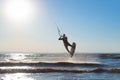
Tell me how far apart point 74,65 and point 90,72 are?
34.9ft

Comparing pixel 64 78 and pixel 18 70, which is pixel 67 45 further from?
pixel 64 78

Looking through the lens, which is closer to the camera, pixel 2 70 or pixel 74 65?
pixel 2 70

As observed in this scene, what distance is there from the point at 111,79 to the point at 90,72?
6.33 meters

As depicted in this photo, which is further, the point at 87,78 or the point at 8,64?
the point at 8,64

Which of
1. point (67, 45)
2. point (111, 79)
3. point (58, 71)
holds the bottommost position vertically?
point (111, 79)

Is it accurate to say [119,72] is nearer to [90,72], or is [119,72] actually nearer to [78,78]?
[90,72]

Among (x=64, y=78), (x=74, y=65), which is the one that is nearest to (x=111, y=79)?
(x=64, y=78)

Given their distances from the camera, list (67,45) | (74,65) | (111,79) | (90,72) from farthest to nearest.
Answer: (74,65), (67,45), (90,72), (111,79)

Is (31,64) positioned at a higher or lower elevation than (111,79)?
higher

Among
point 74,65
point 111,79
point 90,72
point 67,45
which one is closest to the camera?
point 111,79

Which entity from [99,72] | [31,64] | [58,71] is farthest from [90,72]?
[31,64]

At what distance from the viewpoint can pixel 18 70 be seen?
37.9 m

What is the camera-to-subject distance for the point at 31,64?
4925 centimetres

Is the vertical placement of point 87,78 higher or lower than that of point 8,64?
lower
